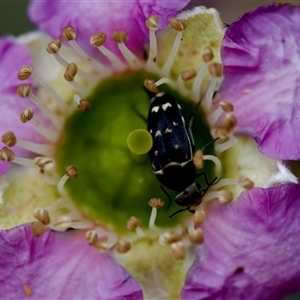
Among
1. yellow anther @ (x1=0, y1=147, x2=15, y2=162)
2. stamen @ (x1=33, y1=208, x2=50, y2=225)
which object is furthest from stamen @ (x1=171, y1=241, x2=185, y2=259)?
yellow anther @ (x1=0, y1=147, x2=15, y2=162)

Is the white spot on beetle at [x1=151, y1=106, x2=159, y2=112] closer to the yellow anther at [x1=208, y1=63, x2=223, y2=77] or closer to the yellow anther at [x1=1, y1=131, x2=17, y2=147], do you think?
the yellow anther at [x1=208, y1=63, x2=223, y2=77]

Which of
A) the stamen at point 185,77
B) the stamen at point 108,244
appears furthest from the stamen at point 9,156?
the stamen at point 185,77

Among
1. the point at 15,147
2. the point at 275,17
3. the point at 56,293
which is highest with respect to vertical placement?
the point at 275,17

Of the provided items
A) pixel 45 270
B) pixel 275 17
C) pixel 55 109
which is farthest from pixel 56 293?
pixel 275 17

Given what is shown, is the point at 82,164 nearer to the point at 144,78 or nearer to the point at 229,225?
the point at 144,78

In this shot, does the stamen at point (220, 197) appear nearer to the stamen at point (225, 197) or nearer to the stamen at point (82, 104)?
the stamen at point (225, 197)

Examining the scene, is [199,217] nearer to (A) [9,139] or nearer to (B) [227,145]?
(B) [227,145]
